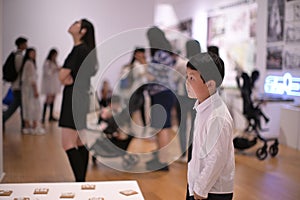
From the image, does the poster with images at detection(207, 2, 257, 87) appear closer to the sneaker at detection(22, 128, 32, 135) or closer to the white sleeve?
the sneaker at detection(22, 128, 32, 135)

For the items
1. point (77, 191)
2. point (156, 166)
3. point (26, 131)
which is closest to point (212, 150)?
point (77, 191)

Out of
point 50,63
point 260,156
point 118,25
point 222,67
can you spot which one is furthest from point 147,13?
point 222,67

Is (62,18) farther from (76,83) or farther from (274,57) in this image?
(76,83)

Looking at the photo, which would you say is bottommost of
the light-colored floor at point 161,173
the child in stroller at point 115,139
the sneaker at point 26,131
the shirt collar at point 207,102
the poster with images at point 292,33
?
the light-colored floor at point 161,173

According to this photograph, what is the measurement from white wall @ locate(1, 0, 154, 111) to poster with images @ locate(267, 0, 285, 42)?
6.83ft

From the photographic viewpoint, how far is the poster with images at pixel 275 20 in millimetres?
5316

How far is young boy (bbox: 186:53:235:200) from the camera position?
1.45 metres

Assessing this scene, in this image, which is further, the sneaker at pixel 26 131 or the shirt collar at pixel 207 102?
the sneaker at pixel 26 131

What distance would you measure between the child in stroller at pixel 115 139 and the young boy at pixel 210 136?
7.12 feet

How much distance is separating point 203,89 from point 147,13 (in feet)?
18.4

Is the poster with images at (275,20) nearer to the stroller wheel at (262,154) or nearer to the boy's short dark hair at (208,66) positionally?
the stroller wheel at (262,154)

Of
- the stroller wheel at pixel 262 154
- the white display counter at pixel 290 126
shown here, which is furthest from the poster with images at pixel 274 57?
the stroller wheel at pixel 262 154

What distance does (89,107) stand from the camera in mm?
2818

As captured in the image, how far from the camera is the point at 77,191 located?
176 cm
